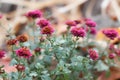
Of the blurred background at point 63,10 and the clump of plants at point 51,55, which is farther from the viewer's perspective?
the blurred background at point 63,10

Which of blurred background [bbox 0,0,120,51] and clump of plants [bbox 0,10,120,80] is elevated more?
blurred background [bbox 0,0,120,51]

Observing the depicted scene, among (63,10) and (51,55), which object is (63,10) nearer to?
(63,10)

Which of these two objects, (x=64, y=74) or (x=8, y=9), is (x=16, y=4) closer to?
(x=8, y=9)

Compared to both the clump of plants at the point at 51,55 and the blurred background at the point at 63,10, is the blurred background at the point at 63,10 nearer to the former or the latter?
the blurred background at the point at 63,10

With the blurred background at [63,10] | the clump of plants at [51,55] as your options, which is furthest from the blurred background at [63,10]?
the clump of plants at [51,55]

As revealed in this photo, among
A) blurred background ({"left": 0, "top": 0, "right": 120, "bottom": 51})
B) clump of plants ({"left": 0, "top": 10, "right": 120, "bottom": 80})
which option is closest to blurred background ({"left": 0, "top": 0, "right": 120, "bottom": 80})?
blurred background ({"left": 0, "top": 0, "right": 120, "bottom": 51})

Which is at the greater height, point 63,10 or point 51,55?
point 63,10

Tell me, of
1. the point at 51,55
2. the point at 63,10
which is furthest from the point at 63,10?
the point at 51,55

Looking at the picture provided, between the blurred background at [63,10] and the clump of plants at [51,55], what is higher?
the blurred background at [63,10]

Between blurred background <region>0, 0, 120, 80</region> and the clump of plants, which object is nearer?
the clump of plants

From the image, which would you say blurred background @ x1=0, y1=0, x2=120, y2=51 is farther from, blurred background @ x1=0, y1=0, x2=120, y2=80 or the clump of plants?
the clump of plants

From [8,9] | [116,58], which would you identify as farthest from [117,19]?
[8,9]
